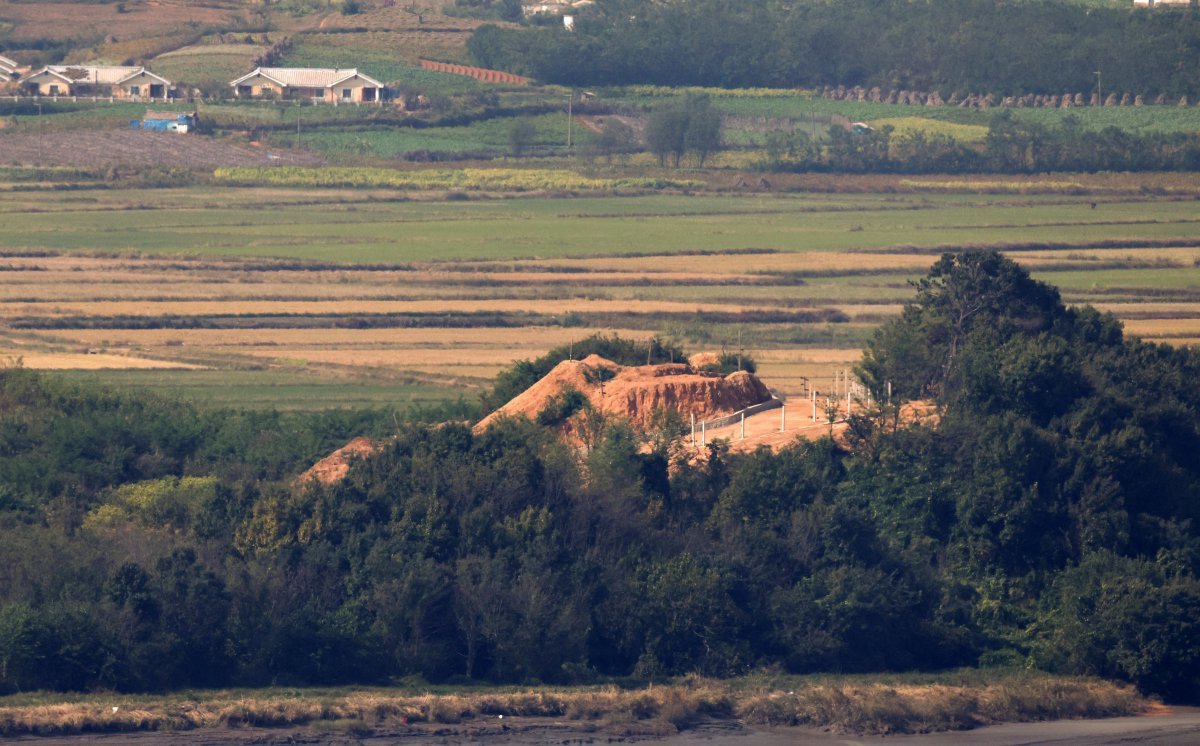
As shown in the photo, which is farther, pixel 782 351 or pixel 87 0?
pixel 87 0

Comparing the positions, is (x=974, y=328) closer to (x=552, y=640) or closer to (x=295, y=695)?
(x=552, y=640)

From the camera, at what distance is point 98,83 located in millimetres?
127625

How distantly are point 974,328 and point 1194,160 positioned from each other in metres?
71.9

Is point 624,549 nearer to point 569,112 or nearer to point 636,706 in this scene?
point 636,706

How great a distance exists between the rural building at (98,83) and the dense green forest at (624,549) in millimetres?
84359

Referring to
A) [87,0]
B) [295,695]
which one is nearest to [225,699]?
[295,695]

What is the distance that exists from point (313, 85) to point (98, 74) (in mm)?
14233

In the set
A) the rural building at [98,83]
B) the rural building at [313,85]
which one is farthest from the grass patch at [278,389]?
the rural building at [98,83]

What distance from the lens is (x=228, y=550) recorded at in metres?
37.7

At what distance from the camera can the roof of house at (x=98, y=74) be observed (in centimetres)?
12769

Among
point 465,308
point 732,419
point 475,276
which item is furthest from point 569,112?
point 732,419

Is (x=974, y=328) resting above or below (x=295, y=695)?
above

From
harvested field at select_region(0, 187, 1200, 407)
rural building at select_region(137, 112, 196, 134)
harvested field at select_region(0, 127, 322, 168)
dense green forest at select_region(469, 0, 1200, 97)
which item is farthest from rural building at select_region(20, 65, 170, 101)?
harvested field at select_region(0, 187, 1200, 407)

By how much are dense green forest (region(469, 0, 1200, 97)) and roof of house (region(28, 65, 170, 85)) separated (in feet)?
80.0
